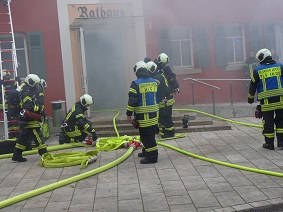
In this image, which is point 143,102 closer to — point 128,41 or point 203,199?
point 203,199

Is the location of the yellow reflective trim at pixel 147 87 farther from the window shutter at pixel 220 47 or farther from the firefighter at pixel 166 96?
the window shutter at pixel 220 47

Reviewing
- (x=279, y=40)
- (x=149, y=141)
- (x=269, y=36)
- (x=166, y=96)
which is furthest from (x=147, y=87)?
(x=279, y=40)

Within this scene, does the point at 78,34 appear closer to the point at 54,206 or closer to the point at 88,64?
the point at 88,64

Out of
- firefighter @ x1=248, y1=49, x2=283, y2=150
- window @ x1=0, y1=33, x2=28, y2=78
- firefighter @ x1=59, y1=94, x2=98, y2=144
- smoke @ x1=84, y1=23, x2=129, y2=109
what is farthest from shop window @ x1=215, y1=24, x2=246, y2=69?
window @ x1=0, y1=33, x2=28, y2=78

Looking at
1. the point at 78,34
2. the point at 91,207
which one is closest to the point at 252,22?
the point at 78,34

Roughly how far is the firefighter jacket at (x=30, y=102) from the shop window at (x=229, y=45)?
19.8 feet

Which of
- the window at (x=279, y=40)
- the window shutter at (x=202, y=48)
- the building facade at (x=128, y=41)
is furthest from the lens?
the window at (x=279, y=40)

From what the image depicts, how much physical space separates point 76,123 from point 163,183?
3.27 metres

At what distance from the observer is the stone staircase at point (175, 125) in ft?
31.5

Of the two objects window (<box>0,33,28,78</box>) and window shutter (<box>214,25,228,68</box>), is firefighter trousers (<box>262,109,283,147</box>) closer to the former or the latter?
window shutter (<box>214,25,228,68</box>)

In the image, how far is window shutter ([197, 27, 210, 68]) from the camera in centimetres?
1167

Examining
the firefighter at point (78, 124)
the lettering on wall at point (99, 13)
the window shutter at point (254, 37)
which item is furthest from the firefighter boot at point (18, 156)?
the window shutter at point (254, 37)

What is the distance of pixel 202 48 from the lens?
11.8 meters

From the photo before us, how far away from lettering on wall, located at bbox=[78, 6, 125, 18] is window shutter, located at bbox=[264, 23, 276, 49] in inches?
167
